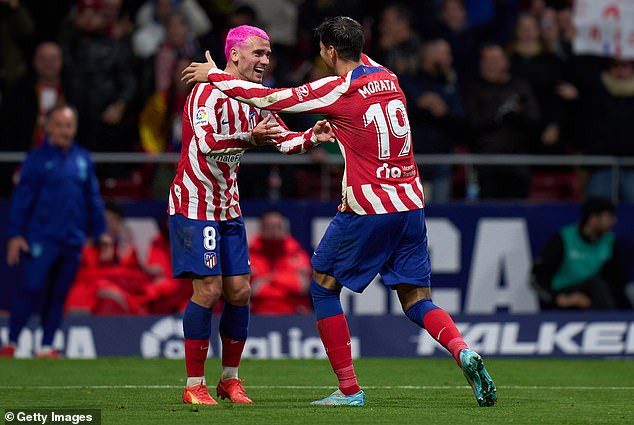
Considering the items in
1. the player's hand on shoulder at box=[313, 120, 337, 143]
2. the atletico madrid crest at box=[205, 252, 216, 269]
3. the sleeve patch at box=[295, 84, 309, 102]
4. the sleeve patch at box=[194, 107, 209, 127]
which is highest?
the sleeve patch at box=[295, 84, 309, 102]

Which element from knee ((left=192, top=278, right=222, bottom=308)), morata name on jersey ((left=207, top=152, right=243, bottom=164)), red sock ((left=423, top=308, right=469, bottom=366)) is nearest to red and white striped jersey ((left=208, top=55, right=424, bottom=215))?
morata name on jersey ((left=207, top=152, right=243, bottom=164))

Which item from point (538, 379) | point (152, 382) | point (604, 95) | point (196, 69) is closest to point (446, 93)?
point (604, 95)

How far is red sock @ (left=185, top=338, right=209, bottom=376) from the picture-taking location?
823cm

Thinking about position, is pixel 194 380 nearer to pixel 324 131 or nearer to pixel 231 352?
pixel 231 352

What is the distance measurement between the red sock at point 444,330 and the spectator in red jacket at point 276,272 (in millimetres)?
5754

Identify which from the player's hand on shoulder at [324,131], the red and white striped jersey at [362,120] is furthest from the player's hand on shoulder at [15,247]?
the player's hand on shoulder at [324,131]

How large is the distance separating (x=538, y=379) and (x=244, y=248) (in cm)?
311

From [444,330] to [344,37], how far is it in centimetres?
183

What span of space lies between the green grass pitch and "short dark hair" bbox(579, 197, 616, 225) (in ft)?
6.86

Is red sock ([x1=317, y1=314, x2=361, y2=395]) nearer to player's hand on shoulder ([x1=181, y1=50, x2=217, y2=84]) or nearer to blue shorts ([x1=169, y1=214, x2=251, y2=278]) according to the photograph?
blue shorts ([x1=169, y1=214, x2=251, y2=278])

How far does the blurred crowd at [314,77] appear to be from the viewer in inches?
563

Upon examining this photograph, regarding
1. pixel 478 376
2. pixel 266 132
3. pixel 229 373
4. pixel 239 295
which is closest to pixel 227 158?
pixel 266 132

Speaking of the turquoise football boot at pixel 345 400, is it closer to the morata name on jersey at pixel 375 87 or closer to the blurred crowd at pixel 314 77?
the morata name on jersey at pixel 375 87

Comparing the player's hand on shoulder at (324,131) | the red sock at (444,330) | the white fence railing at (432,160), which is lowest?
the red sock at (444,330)
